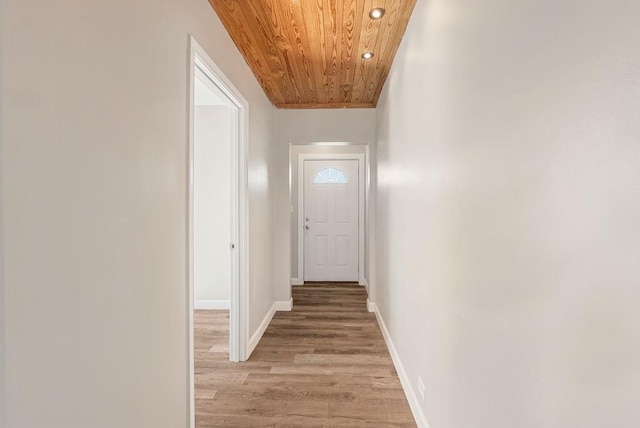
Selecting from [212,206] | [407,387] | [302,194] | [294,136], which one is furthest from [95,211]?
[302,194]

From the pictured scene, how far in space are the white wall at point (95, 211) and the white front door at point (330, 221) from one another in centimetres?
404

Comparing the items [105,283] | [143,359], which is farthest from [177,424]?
[105,283]

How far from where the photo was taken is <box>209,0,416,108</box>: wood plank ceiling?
2.01 meters

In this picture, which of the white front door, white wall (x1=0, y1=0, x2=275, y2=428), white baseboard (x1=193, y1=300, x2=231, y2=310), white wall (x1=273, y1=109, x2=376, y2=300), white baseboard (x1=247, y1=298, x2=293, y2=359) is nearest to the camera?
white wall (x1=0, y1=0, x2=275, y2=428)

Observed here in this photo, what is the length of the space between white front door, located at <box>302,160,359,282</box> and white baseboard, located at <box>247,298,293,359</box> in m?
1.58

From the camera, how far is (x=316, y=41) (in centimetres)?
242

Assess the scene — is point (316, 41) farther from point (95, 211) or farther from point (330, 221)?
point (330, 221)

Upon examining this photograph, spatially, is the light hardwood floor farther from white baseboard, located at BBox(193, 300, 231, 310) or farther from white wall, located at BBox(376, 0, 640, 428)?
white wall, located at BBox(376, 0, 640, 428)

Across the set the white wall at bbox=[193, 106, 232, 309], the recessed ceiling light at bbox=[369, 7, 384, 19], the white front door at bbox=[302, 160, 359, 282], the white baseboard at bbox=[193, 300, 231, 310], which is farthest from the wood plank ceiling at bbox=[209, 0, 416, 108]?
the white baseboard at bbox=[193, 300, 231, 310]

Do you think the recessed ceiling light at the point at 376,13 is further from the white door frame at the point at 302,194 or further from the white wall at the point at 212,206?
the white door frame at the point at 302,194

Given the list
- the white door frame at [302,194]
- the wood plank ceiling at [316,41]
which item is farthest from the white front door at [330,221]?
the wood plank ceiling at [316,41]

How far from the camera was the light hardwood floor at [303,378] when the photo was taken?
200 centimetres

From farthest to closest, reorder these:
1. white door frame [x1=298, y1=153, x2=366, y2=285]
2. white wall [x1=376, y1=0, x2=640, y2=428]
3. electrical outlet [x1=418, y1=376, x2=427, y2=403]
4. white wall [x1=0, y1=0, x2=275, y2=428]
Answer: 1. white door frame [x1=298, y1=153, x2=366, y2=285]
2. electrical outlet [x1=418, y1=376, x2=427, y2=403]
3. white wall [x1=0, y1=0, x2=275, y2=428]
4. white wall [x1=376, y1=0, x2=640, y2=428]

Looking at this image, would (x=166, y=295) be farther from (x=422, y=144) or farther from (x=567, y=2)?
(x=567, y=2)
